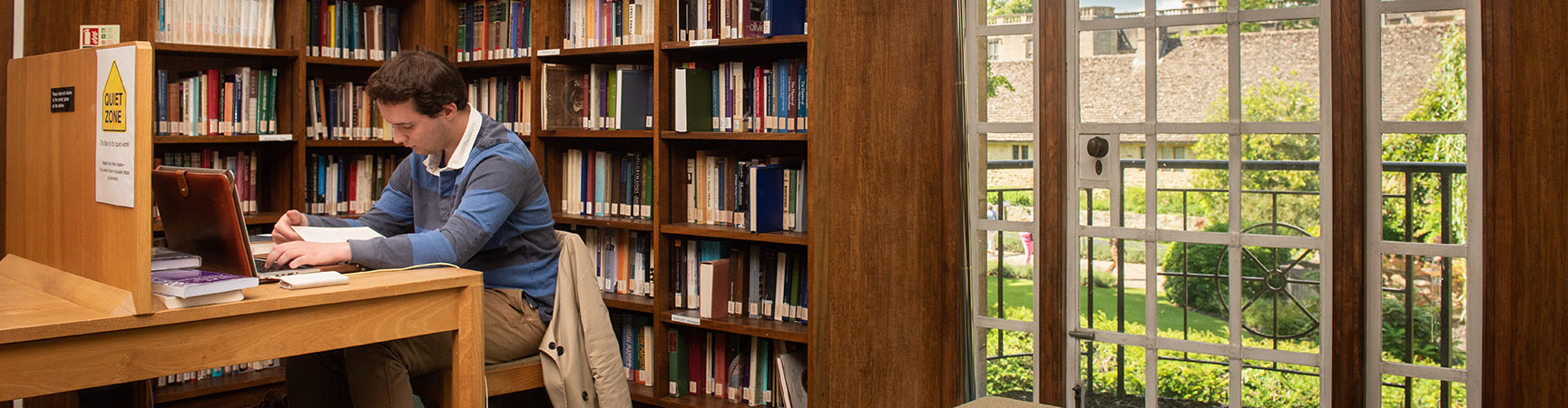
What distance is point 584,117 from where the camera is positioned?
360cm

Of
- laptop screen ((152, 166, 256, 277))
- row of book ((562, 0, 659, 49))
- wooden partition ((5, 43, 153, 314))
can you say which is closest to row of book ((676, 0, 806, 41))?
row of book ((562, 0, 659, 49))

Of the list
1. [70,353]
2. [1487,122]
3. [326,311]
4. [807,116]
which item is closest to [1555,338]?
[1487,122]

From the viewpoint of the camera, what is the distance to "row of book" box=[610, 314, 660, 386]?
349 cm

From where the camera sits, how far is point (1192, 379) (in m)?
2.91

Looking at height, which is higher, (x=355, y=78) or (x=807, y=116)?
(x=355, y=78)

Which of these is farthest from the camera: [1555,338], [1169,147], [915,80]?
[915,80]

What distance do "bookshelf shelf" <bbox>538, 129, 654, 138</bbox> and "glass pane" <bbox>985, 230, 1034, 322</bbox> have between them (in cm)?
111

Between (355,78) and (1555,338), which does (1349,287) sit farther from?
(355,78)

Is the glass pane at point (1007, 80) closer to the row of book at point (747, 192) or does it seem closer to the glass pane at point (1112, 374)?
the row of book at point (747, 192)

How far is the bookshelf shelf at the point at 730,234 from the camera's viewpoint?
3.00m

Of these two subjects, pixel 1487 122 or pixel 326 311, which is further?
pixel 1487 122

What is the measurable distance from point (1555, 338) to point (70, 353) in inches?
114

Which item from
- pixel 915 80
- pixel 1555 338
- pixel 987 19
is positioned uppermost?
pixel 987 19

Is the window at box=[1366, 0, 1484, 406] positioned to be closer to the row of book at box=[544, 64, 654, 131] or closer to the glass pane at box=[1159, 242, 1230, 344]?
the glass pane at box=[1159, 242, 1230, 344]
